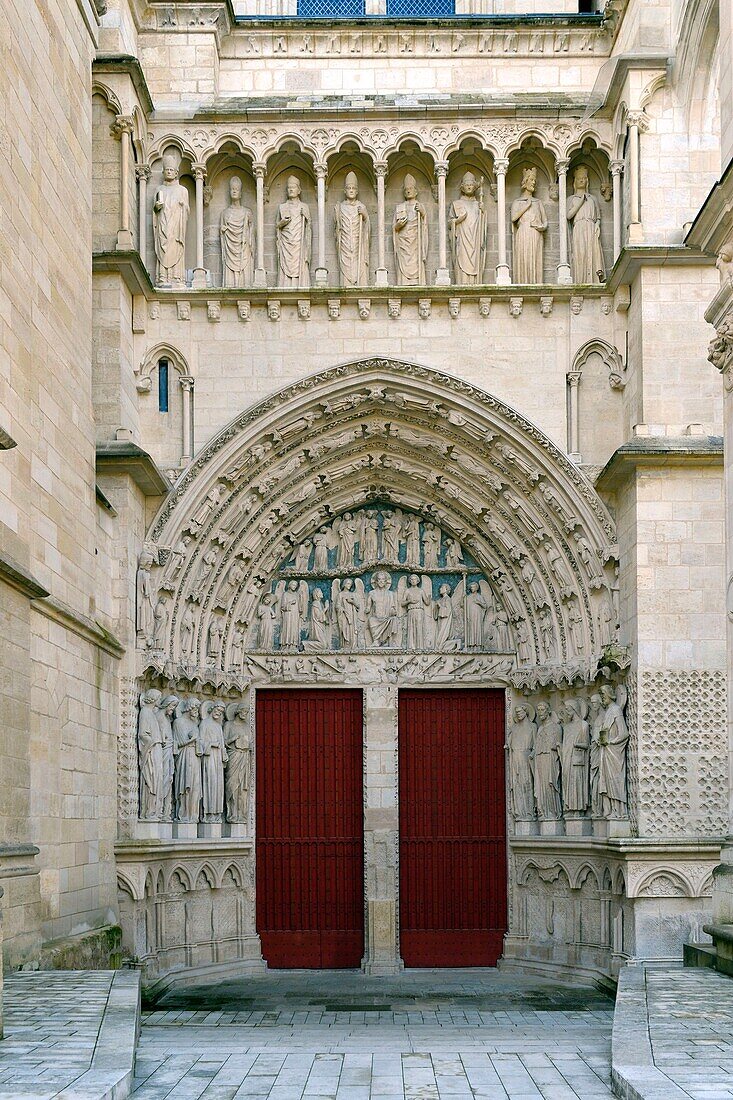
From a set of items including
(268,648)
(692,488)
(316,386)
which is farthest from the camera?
(268,648)

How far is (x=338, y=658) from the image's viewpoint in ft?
50.1

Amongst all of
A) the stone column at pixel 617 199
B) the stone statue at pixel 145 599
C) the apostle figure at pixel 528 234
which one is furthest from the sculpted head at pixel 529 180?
the stone statue at pixel 145 599

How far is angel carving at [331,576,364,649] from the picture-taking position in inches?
602

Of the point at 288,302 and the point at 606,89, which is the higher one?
the point at 606,89

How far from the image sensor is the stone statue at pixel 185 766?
1416 centimetres

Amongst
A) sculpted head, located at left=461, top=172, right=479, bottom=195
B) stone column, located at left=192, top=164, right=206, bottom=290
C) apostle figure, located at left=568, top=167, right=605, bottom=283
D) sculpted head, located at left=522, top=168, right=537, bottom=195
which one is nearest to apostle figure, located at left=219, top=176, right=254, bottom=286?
stone column, located at left=192, top=164, right=206, bottom=290

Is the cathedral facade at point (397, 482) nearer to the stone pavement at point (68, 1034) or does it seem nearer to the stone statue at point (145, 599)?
the stone statue at point (145, 599)

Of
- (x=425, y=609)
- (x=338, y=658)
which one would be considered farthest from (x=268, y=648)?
(x=425, y=609)

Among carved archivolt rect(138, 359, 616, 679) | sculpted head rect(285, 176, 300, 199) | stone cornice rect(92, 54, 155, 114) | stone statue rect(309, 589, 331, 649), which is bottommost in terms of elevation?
stone statue rect(309, 589, 331, 649)

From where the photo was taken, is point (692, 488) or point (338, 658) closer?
point (692, 488)

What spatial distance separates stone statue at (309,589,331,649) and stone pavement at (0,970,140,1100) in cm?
610

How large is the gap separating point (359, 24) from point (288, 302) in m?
3.01

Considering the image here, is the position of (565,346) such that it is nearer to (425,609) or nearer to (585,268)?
(585,268)

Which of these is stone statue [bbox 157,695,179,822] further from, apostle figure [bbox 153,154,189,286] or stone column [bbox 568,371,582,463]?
stone column [bbox 568,371,582,463]
